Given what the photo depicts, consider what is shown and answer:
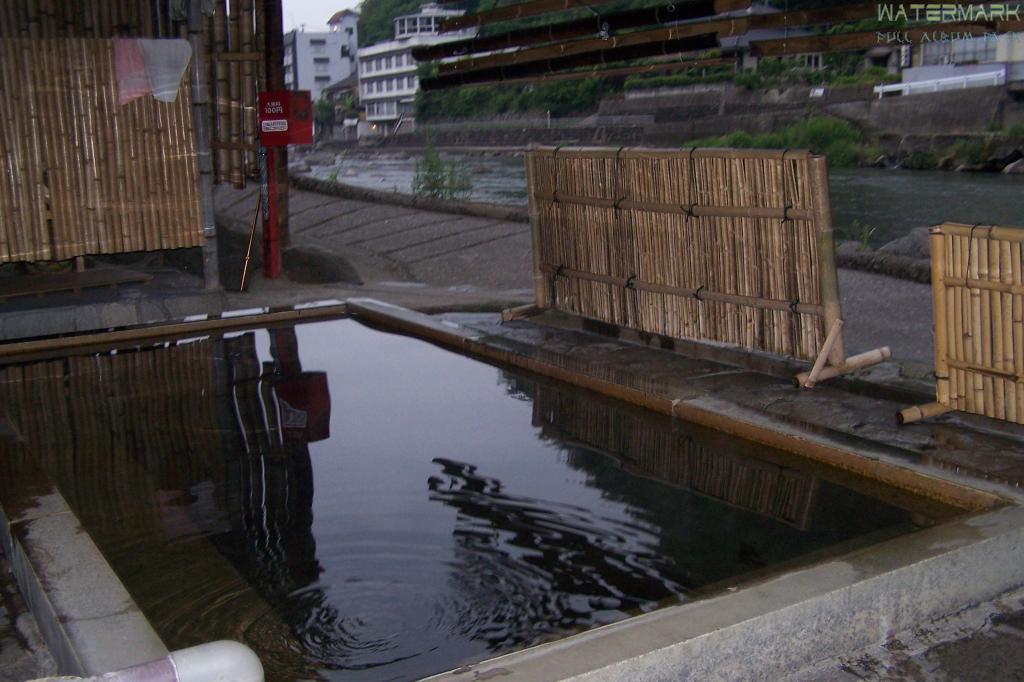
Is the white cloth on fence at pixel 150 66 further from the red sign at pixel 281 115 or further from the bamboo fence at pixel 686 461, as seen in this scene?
the bamboo fence at pixel 686 461

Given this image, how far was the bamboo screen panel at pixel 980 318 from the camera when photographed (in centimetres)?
452

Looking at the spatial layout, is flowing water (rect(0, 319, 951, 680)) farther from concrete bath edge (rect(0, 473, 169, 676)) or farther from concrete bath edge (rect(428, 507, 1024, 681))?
concrete bath edge (rect(428, 507, 1024, 681))

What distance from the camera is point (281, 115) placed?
373 inches

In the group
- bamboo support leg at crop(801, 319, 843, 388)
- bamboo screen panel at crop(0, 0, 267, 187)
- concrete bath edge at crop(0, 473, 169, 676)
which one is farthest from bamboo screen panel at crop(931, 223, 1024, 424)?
bamboo screen panel at crop(0, 0, 267, 187)

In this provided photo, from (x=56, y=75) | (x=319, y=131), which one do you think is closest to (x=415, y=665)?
(x=56, y=75)

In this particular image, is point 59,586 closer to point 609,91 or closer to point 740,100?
point 740,100

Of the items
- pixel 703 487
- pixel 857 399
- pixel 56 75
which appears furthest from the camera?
pixel 56 75

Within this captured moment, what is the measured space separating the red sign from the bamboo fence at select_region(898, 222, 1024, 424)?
6.35 meters

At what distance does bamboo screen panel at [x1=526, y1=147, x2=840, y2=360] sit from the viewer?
5512mm

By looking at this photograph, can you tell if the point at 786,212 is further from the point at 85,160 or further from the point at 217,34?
the point at 217,34

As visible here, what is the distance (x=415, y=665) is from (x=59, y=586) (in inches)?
43.4

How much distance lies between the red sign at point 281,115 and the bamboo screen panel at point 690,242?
2967 millimetres

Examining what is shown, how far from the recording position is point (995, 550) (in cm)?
332

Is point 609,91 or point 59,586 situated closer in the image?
point 59,586
